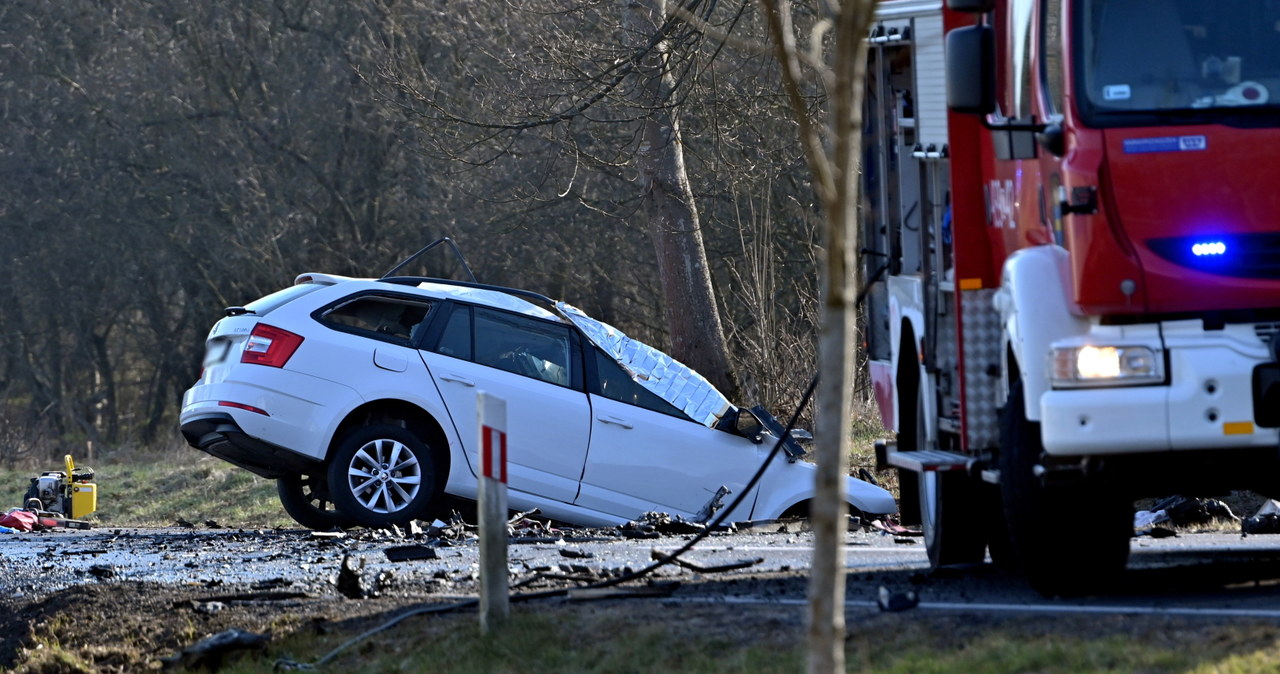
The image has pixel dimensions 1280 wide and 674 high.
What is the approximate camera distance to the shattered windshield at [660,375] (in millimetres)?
11984

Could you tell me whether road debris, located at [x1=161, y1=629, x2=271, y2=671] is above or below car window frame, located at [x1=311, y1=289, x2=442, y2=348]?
below

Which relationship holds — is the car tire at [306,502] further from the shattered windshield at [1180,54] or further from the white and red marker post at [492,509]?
the shattered windshield at [1180,54]

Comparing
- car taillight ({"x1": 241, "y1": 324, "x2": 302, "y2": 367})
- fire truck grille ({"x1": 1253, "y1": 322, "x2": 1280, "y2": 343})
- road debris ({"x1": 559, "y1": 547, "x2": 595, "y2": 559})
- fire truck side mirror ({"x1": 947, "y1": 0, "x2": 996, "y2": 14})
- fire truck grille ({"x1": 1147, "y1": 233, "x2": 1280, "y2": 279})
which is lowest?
road debris ({"x1": 559, "y1": 547, "x2": 595, "y2": 559})

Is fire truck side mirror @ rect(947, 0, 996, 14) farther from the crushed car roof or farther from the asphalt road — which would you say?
the crushed car roof

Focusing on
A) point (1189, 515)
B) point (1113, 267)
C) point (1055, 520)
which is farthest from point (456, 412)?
point (1113, 267)

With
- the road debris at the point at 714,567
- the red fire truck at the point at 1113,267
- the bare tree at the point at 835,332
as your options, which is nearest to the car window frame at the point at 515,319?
the road debris at the point at 714,567

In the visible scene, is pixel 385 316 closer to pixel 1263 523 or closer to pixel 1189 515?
pixel 1189 515

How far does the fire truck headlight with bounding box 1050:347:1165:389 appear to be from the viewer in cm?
596

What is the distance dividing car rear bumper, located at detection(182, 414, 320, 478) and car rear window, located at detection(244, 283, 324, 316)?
79 centimetres

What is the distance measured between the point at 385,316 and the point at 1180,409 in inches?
277

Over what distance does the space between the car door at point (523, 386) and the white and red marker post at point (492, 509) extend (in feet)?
15.7

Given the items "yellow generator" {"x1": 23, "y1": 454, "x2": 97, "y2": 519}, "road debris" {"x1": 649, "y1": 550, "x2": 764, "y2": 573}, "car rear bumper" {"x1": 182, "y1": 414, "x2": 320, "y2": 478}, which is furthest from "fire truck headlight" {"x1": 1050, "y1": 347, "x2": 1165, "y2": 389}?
"yellow generator" {"x1": 23, "y1": 454, "x2": 97, "y2": 519}

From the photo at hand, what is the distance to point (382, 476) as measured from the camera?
37.5ft

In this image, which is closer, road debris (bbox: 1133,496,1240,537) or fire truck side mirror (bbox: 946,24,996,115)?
fire truck side mirror (bbox: 946,24,996,115)
